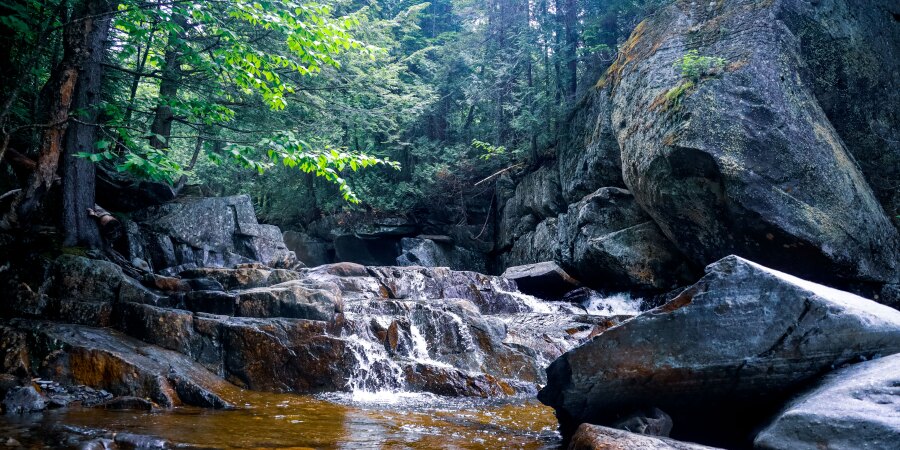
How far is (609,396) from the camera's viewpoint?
466 centimetres

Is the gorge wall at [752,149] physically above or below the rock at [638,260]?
above

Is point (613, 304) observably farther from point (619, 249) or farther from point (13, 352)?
point (13, 352)

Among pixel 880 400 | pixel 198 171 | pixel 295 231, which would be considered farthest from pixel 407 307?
pixel 295 231

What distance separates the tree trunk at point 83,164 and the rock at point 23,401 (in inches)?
176

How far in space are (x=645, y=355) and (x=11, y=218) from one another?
9190 mm

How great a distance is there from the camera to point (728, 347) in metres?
4.29

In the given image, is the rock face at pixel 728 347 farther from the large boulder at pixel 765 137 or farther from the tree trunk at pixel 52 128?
the tree trunk at pixel 52 128

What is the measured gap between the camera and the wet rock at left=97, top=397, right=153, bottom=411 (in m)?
5.79

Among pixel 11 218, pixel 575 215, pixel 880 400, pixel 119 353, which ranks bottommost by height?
pixel 119 353

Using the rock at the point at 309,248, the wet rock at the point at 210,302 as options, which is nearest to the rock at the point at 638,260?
the wet rock at the point at 210,302

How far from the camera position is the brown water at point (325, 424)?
15.5 ft

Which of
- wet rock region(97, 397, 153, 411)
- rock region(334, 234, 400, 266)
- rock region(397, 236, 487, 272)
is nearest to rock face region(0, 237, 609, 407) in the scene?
wet rock region(97, 397, 153, 411)

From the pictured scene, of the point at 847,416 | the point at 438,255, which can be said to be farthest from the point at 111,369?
the point at 438,255

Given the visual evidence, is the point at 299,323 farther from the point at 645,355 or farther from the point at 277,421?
the point at 645,355
